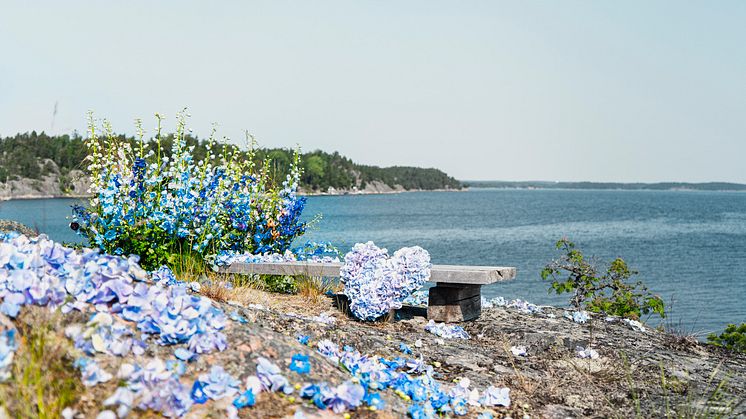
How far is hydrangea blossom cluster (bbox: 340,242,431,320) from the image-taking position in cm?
639

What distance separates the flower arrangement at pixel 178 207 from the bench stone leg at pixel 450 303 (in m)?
2.29

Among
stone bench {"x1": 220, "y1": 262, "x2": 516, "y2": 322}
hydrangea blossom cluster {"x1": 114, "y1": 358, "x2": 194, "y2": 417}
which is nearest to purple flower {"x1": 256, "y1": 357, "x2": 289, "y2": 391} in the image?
hydrangea blossom cluster {"x1": 114, "y1": 358, "x2": 194, "y2": 417}

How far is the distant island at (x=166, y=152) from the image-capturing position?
32.0ft

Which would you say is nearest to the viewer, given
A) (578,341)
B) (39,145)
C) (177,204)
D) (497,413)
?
(497,413)

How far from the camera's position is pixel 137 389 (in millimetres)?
3096

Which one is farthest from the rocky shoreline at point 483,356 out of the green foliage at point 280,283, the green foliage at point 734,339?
the green foliage at point 734,339

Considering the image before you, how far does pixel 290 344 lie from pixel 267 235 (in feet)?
14.3

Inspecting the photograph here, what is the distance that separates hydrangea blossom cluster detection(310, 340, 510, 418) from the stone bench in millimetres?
1882

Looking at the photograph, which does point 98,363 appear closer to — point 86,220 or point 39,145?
point 86,220

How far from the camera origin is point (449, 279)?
6.52m

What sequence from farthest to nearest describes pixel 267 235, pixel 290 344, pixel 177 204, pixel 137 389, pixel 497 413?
1. pixel 267 235
2. pixel 177 204
3. pixel 497 413
4. pixel 290 344
5. pixel 137 389

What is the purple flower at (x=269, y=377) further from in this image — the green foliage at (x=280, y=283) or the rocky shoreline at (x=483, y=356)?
the green foliage at (x=280, y=283)

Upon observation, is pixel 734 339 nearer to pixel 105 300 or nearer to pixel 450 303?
pixel 450 303

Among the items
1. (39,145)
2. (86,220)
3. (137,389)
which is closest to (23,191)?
(39,145)
